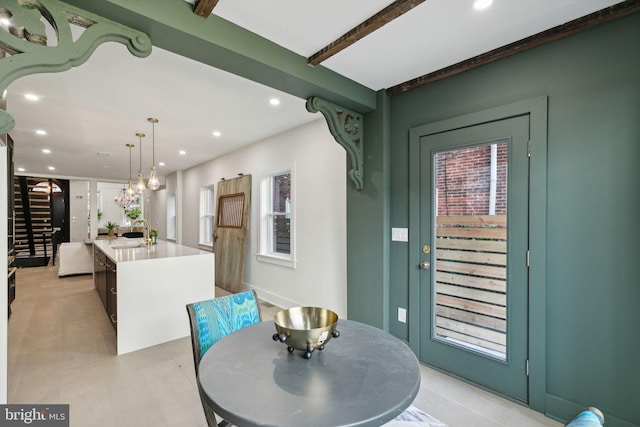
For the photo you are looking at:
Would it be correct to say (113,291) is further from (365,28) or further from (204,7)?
(365,28)

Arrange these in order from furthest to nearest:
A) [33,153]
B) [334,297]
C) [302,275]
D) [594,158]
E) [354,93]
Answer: [33,153]
[302,275]
[334,297]
[354,93]
[594,158]

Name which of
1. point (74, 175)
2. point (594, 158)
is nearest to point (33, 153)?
point (74, 175)

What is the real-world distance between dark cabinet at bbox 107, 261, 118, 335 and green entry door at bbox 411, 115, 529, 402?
304 centimetres

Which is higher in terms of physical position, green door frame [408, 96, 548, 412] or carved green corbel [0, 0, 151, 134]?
carved green corbel [0, 0, 151, 134]

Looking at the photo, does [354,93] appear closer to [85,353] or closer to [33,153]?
[85,353]

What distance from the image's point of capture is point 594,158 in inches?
71.2

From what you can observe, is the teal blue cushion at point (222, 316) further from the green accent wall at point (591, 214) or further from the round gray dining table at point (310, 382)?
the green accent wall at point (591, 214)

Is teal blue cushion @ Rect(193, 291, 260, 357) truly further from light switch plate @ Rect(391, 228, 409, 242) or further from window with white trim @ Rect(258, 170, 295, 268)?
window with white trim @ Rect(258, 170, 295, 268)

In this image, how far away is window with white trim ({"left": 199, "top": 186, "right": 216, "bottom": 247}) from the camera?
669cm

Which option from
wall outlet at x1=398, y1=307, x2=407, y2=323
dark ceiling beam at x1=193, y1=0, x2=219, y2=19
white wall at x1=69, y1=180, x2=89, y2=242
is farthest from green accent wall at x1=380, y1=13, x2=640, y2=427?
white wall at x1=69, y1=180, x2=89, y2=242

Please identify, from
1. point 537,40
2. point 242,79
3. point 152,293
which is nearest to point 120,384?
point 152,293

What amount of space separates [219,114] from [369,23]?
7.76ft

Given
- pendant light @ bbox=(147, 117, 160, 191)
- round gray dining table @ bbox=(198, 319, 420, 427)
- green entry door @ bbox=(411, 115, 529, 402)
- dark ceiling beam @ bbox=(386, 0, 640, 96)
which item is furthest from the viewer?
pendant light @ bbox=(147, 117, 160, 191)

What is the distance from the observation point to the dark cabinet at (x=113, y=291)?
301 centimetres
